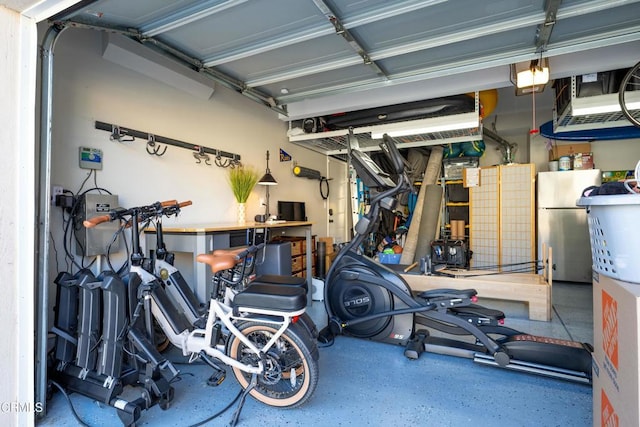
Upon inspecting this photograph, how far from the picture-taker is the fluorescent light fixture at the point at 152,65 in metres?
2.77

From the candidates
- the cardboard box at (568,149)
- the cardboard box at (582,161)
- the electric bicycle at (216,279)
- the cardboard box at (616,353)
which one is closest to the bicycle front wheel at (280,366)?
the electric bicycle at (216,279)

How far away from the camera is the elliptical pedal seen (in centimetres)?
249

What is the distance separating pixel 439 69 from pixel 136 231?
2868mm

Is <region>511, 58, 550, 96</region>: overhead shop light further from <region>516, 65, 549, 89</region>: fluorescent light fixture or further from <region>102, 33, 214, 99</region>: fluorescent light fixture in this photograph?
<region>102, 33, 214, 99</region>: fluorescent light fixture

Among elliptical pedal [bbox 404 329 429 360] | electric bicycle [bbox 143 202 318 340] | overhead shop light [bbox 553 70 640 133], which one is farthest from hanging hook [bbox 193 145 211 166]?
overhead shop light [bbox 553 70 640 133]

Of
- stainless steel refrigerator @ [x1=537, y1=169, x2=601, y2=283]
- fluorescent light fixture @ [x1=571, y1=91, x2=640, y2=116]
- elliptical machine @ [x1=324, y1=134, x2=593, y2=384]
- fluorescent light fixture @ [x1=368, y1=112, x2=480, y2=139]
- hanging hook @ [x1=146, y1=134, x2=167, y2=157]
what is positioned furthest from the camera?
stainless steel refrigerator @ [x1=537, y1=169, x2=601, y2=283]

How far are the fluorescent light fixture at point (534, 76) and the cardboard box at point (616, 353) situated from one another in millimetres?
2347

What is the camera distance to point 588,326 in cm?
317

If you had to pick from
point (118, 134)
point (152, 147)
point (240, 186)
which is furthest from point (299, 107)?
point (118, 134)

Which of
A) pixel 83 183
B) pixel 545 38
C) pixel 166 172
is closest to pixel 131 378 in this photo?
pixel 83 183

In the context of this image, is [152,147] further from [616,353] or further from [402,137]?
[616,353]

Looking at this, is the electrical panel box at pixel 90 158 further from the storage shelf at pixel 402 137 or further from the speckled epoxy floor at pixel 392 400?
the storage shelf at pixel 402 137

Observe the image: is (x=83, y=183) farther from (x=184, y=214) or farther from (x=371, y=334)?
(x=371, y=334)

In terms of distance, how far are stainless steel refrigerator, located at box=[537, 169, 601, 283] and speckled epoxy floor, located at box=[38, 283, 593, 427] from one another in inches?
155
